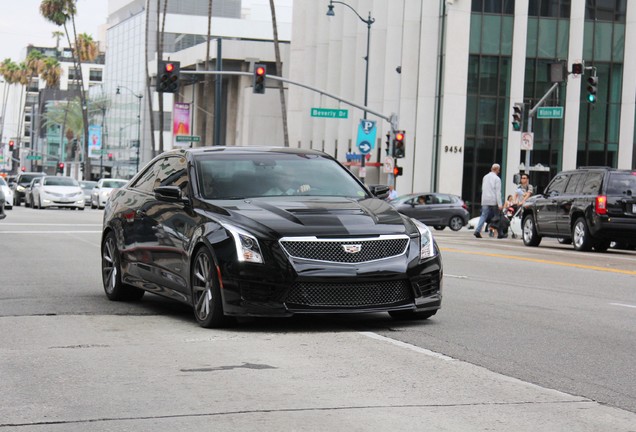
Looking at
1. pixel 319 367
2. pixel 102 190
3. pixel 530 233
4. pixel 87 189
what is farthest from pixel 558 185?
pixel 87 189

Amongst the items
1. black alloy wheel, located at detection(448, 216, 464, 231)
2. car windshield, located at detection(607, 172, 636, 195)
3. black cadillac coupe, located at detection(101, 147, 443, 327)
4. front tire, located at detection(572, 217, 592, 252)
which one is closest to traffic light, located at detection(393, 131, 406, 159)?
black alloy wheel, located at detection(448, 216, 464, 231)

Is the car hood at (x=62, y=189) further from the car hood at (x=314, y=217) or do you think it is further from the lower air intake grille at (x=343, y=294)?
the lower air intake grille at (x=343, y=294)

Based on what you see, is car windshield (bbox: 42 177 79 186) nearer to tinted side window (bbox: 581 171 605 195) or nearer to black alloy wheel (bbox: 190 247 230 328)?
tinted side window (bbox: 581 171 605 195)

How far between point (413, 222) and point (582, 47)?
166 ft

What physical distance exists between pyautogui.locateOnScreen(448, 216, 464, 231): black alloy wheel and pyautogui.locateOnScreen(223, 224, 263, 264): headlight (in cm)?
3712

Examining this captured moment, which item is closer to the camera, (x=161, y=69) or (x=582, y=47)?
(x=161, y=69)

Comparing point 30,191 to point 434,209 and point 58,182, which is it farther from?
point 434,209

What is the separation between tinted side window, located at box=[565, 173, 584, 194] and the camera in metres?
26.6

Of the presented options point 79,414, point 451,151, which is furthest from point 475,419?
point 451,151

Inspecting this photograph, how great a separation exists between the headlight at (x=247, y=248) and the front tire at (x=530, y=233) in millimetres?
19738

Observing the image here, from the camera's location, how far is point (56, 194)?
5172cm

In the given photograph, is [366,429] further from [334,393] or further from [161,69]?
[161,69]

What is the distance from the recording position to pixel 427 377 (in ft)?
25.2

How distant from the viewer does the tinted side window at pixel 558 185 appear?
27.4 metres
